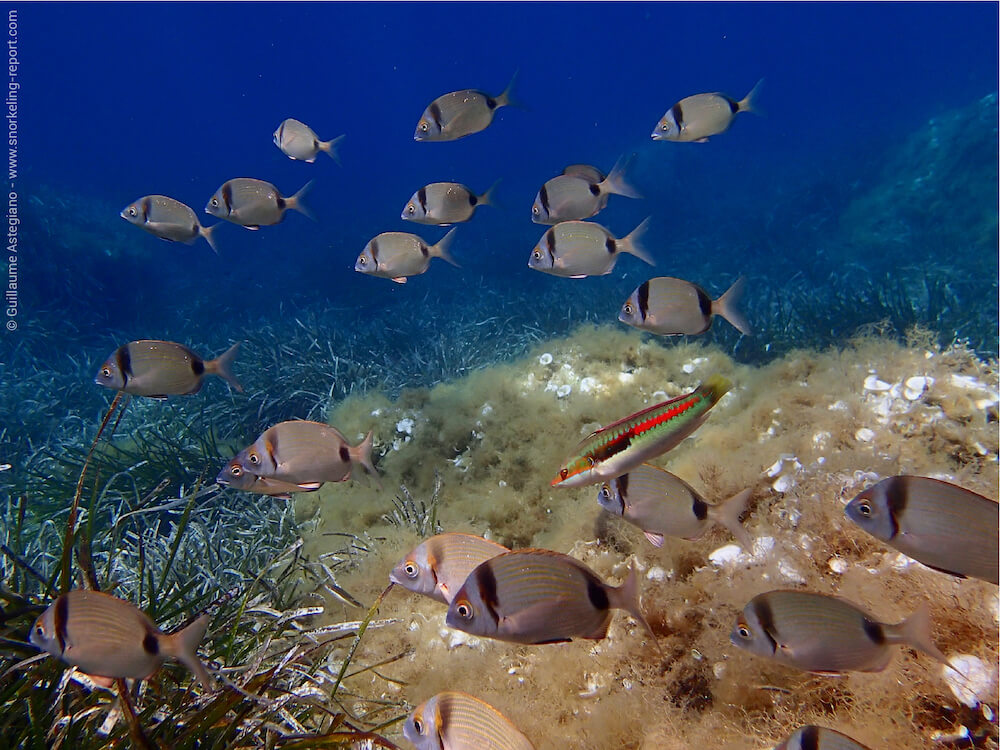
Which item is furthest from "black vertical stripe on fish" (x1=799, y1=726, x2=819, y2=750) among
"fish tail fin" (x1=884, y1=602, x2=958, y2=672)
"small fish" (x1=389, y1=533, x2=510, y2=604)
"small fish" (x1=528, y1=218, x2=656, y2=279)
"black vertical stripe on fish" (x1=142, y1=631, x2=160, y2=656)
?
"small fish" (x1=528, y1=218, x2=656, y2=279)

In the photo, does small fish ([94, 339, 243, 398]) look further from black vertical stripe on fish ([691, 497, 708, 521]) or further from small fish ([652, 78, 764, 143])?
small fish ([652, 78, 764, 143])

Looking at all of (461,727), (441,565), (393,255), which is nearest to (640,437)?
→ (441,565)

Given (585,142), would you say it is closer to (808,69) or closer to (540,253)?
(808,69)

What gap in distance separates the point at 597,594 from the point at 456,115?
178 inches

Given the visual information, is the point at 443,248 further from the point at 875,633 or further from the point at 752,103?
the point at 875,633

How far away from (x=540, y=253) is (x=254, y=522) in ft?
13.7

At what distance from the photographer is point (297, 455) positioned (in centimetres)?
298

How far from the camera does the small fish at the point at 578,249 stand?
438 centimetres

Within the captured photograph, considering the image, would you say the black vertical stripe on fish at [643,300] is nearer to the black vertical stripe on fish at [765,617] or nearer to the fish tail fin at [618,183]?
the fish tail fin at [618,183]

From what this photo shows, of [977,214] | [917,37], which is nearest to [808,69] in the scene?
[917,37]

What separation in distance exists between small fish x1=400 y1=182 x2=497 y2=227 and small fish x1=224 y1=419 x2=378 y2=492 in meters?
2.58

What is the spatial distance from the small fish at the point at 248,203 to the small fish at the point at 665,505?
13.0 feet

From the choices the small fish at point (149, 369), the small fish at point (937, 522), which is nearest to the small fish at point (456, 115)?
the small fish at point (149, 369)

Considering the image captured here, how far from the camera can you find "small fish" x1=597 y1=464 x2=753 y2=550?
2428mm
